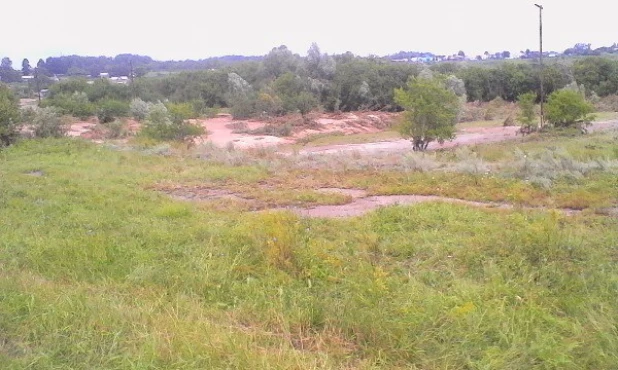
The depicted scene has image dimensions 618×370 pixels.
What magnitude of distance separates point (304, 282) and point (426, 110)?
18663 millimetres

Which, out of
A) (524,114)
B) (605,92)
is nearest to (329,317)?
(524,114)

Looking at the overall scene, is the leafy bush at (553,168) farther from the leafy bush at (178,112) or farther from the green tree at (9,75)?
the green tree at (9,75)

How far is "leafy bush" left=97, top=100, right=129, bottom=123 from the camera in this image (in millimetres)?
39094

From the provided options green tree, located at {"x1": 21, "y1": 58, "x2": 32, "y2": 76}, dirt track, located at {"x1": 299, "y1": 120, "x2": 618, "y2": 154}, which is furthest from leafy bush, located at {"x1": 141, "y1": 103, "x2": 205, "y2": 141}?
green tree, located at {"x1": 21, "y1": 58, "x2": 32, "y2": 76}

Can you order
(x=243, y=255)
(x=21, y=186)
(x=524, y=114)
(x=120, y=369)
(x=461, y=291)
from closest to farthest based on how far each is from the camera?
(x=120, y=369)
(x=461, y=291)
(x=243, y=255)
(x=21, y=186)
(x=524, y=114)

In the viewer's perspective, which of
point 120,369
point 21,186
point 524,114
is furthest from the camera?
point 524,114

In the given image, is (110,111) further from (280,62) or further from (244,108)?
(280,62)

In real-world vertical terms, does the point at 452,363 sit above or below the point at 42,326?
below

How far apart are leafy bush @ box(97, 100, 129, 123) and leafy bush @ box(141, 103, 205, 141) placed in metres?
14.5

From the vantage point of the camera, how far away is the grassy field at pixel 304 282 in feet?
12.5

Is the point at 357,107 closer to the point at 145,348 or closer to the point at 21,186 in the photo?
the point at 21,186

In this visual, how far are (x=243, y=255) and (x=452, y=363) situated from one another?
307cm

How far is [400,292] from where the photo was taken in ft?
17.1

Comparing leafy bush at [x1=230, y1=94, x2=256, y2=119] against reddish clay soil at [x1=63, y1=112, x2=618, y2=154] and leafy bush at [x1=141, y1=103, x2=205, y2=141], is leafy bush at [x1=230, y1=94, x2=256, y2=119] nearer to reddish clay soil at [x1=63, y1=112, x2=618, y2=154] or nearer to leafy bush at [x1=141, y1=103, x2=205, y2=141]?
reddish clay soil at [x1=63, y1=112, x2=618, y2=154]
